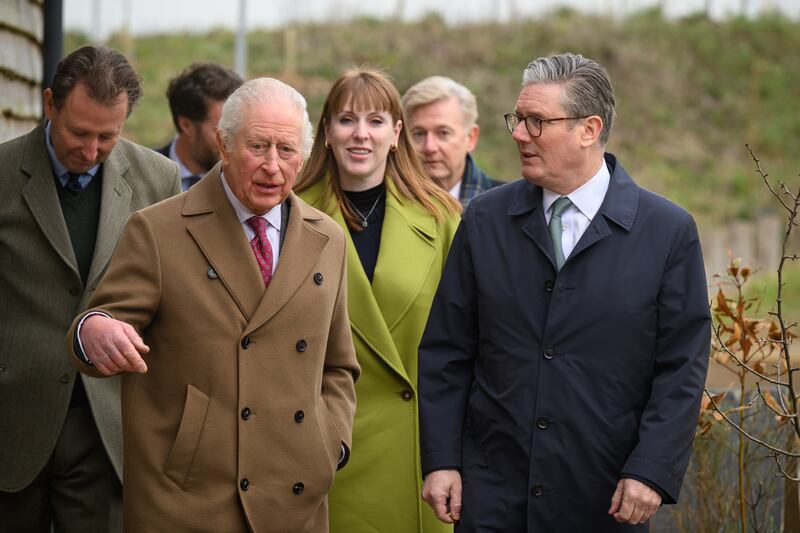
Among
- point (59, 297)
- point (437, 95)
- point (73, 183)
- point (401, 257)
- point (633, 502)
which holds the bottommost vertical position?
point (633, 502)

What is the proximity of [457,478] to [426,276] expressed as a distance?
1.22m

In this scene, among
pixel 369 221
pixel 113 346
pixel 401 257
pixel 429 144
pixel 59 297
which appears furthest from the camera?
pixel 429 144

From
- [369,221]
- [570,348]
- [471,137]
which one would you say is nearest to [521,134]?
[570,348]

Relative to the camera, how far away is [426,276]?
5.10 metres

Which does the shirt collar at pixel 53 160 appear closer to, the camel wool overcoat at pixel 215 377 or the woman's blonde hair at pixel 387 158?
the camel wool overcoat at pixel 215 377

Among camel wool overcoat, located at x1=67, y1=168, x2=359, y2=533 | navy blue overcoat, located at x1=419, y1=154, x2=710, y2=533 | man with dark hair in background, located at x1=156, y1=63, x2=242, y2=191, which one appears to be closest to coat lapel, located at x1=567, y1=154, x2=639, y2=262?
navy blue overcoat, located at x1=419, y1=154, x2=710, y2=533

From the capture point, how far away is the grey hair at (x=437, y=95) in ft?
21.8

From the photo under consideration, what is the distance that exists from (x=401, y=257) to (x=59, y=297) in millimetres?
1342

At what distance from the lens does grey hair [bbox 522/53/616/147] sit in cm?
402

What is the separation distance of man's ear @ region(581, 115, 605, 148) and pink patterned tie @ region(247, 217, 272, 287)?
1024 millimetres

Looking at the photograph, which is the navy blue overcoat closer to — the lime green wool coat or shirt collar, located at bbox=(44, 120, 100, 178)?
the lime green wool coat

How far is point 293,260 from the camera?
3.96 m

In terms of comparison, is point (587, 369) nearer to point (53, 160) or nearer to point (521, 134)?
point (521, 134)

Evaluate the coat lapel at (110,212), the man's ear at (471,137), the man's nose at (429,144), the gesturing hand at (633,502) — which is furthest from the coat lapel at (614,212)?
the man's ear at (471,137)
